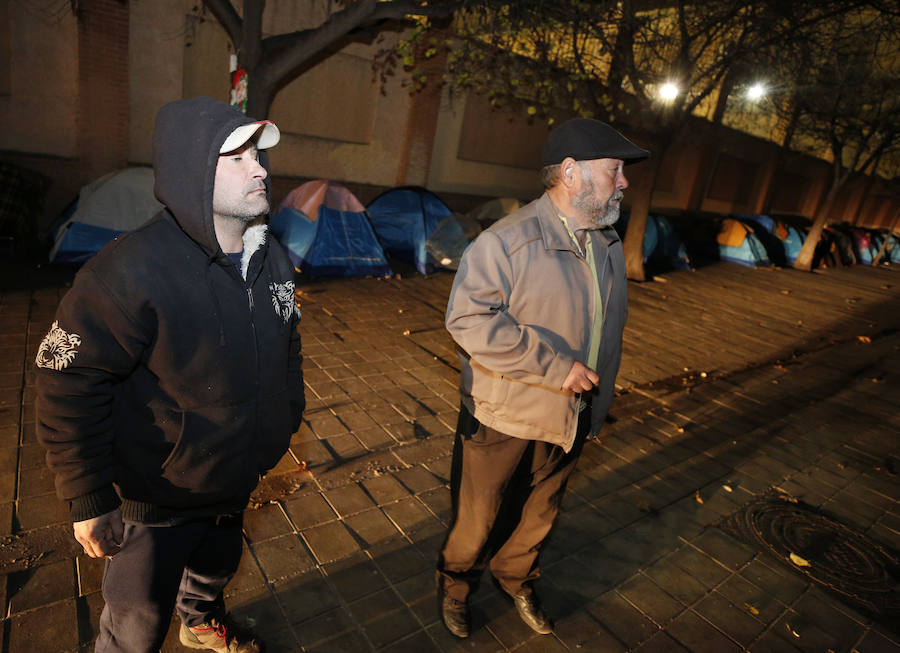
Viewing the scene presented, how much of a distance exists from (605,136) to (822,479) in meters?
4.44

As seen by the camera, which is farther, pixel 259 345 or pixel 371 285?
pixel 371 285

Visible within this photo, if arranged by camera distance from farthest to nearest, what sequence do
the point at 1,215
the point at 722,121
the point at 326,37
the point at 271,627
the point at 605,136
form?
the point at 722,121, the point at 1,215, the point at 326,37, the point at 271,627, the point at 605,136

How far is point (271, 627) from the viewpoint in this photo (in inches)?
107

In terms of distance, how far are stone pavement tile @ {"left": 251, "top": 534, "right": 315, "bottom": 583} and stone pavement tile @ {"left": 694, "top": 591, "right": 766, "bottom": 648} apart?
95.5 inches

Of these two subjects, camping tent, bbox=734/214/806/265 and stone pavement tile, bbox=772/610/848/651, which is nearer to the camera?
stone pavement tile, bbox=772/610/848/651

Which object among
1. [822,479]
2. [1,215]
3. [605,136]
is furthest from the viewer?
[1,215]

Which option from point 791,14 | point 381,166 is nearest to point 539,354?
point 791,14

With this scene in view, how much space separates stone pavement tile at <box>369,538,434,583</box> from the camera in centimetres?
321

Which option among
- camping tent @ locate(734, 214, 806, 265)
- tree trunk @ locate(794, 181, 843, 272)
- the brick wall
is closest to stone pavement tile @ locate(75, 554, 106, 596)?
the brick wall

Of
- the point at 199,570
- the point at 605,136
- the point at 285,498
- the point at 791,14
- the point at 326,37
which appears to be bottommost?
the point at 285,498

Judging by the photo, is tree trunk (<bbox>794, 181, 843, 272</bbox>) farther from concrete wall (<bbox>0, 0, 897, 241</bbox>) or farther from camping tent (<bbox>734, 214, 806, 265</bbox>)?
concrete wall (<bbox>0, 0, 897, 241</bbox>)

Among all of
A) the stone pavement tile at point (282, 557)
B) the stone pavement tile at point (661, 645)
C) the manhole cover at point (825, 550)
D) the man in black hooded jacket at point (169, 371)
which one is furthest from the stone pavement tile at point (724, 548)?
the man in black hooded jacket at point (169, 371)

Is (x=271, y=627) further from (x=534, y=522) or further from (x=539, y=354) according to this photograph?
Answer: (x=539, y=354)

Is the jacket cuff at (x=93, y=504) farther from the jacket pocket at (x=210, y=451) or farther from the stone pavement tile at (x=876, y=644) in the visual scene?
the stone pavement tile at (x=876, y=644)
